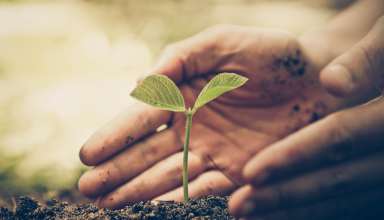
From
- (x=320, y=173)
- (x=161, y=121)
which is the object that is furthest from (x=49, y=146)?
(x=320, y=173)

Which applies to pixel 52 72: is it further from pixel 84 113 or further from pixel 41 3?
pixel 41 3

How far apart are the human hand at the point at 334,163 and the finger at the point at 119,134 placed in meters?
0.47

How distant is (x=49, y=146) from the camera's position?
6.18ft

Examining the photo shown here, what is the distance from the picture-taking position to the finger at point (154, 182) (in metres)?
1.18

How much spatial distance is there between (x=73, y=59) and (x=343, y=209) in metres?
1.73

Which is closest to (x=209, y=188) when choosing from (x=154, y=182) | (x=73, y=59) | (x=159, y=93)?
(x=154, y=182)

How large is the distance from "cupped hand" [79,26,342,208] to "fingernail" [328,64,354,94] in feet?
0.94

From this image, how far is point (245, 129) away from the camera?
4.21 feet

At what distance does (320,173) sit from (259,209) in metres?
0.18

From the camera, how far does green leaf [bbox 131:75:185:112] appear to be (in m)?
0.89

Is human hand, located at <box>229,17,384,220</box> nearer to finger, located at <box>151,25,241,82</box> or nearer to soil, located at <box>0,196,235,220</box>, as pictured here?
soil, located at <box>0,196,235,220</box>

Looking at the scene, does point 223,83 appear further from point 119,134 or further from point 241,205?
point 119,134

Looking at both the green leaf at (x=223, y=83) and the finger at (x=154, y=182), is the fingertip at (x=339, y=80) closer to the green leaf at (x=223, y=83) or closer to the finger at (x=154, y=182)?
the green leaf at (x=223, y=83)

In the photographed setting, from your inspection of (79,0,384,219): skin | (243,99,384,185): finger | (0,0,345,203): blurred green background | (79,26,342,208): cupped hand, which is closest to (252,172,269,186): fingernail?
(243,99,384,185): finger
